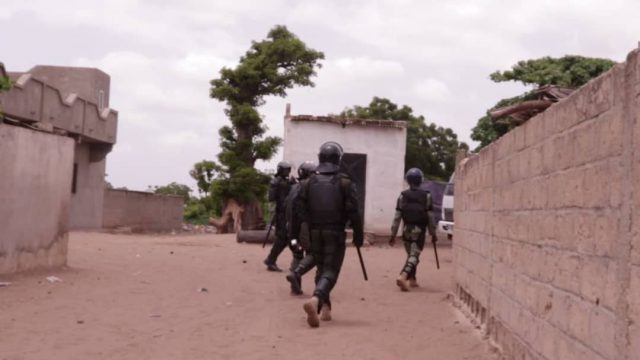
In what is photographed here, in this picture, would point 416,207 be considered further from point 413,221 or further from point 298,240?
point 298,240

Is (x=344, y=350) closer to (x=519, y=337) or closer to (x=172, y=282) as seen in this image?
(x=519, y=337)

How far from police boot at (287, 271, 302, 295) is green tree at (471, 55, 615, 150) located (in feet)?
43.2

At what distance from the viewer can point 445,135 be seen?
40.3 metres

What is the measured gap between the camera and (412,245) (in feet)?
34.8

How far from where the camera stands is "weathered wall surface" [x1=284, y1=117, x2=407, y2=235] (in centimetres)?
2150

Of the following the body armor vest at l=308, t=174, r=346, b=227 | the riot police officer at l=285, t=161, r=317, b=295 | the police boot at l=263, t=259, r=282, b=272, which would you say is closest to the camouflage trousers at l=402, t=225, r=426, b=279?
the riot police officer at l=285, t=161, r=317, b=295

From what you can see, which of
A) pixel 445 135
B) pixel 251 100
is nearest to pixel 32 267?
pixel 251 100

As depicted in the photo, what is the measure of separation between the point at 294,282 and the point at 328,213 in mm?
1837

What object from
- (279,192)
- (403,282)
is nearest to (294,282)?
(403,282)

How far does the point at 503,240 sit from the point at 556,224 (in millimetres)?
1744

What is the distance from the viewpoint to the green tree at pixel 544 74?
71.5 feet

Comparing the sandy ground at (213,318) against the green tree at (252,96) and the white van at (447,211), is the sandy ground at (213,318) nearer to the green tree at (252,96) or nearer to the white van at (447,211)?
the white van at (447,211)

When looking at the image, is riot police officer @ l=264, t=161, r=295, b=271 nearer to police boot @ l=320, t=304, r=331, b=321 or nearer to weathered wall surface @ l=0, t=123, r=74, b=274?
weathered wall surface @ l=0, t=123, r=74, b=274

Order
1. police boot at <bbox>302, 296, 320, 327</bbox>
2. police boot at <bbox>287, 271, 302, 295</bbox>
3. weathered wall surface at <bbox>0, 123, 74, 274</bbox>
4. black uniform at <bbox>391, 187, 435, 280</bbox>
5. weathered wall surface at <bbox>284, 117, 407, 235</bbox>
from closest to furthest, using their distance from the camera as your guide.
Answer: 1. police boot at <bbox>302, 296, 320, 327</bbox>
2. police boot at <bbox>287, 271, 302, 295</bbox>
3. weathered wall surface at <bbox>0, 123, 74, 274</bbox>
4. black uniform at <bbox>391, 187, 435, 280</bbox>
5. weathered wall surface at <bbox>284, 117, 407, 235</bbox>
